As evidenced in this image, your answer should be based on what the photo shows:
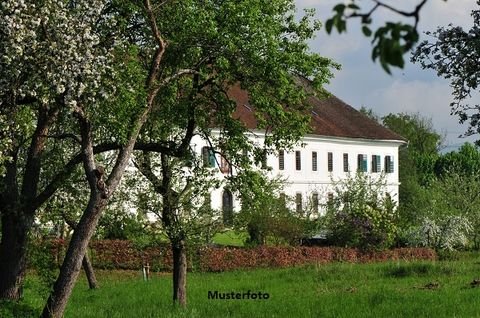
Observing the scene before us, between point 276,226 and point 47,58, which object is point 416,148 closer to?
point 276,226

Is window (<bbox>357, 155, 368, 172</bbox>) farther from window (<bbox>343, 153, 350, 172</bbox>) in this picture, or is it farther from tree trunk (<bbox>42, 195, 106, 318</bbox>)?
tree trunk (<bbox>42, 195, 106, 318</bbox>)

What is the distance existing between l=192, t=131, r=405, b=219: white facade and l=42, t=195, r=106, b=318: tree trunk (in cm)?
5831

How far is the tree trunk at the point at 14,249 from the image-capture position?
19.6m

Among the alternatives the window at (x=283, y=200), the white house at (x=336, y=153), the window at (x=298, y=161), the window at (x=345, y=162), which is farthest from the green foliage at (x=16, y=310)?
the window at (x=345, y=162)

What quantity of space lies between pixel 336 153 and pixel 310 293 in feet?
190

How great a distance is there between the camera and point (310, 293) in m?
25.4

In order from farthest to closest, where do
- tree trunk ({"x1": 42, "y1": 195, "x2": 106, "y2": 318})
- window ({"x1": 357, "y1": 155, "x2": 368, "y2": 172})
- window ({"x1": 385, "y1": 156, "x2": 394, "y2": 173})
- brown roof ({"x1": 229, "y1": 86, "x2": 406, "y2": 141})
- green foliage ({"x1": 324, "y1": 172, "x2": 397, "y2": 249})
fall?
window ({"x1": 385, "y1": 156, "x2": 394, "y2": 173}) → window ({"x1": 357, "y1": 155, "x2": 368, "y2": 172}) → brown roof ({"x1": 229, "y1": 86, "x2": 406, "y2": 141}) → green foliage ({"x1": 324, "y1": 172, "x2": 397, "y2": 249}) → tree trunk ({"x1": 42, "y1": 195, "x2": 106, "y2": 318})

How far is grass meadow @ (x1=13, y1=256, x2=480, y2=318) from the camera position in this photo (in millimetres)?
20062

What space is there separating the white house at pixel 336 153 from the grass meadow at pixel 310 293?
42087 mm

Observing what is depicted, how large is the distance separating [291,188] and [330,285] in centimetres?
4995

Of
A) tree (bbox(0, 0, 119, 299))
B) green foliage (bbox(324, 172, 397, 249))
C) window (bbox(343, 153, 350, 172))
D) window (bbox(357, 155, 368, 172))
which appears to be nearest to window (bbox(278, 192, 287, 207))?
green foliage (bbox(324, 172, 397, 249))

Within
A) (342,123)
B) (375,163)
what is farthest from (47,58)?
(375,163)

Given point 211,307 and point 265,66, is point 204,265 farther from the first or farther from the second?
point 265,66

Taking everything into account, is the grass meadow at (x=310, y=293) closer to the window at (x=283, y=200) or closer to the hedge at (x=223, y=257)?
the hedge at (x=223, y=257)
